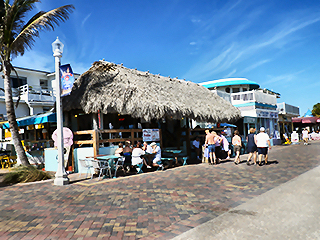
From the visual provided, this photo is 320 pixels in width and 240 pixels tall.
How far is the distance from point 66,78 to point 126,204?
5175 millimetres

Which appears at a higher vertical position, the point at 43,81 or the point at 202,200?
the point at 43,81

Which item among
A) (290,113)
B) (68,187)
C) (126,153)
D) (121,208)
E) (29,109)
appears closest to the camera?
(121,208)

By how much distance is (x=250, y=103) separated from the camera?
24234 millimetres

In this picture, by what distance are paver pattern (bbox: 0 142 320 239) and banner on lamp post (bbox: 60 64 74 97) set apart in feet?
10.5

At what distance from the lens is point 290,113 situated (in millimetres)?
34094

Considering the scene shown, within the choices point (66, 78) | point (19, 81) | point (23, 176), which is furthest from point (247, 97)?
point (19, 81)

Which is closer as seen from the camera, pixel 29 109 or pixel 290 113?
pixel 29 109

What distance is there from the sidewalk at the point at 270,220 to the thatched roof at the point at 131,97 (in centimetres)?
653

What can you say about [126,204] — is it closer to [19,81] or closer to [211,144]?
[211,144]

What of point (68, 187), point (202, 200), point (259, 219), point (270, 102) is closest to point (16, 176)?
point (68, 187)

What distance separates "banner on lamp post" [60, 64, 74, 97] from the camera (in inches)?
350

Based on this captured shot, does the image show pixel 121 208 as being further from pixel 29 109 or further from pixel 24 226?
pixel 29 109

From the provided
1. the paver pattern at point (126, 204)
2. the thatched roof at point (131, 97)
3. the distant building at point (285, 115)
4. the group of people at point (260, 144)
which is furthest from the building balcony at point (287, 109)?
the paver pattern at point (126, 204)

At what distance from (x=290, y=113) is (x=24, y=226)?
3550cm
